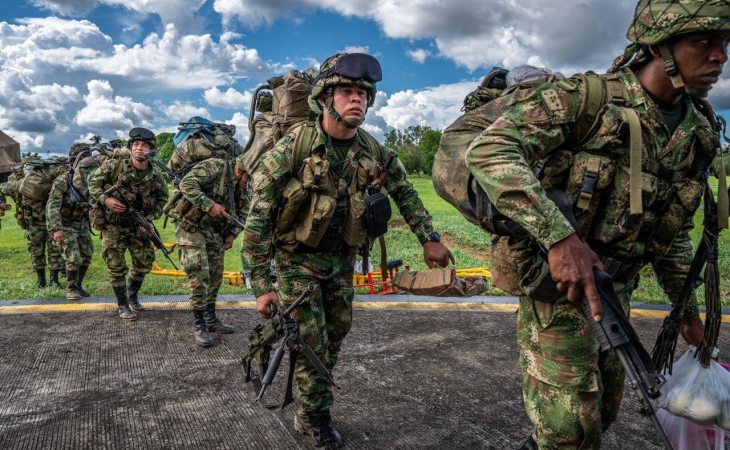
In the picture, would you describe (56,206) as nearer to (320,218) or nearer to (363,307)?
(363,307)

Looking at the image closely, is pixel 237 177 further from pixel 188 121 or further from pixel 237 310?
pixel 237 310

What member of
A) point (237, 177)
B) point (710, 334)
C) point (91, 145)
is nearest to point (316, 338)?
point (710, 334)

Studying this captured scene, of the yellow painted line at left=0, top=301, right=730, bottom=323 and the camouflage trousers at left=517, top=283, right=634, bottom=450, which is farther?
the yellow painted line at left=0, top=301, right=730, bottom=323

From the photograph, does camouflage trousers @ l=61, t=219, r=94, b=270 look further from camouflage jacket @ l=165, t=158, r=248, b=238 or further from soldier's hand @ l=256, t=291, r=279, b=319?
soldier's hand @ l=256, t=291, r=279, b=319

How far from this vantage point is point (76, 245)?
7332mm

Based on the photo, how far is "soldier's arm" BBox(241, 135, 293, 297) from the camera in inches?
118

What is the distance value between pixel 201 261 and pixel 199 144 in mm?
1243

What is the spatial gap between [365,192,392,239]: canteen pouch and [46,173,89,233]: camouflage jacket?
18.9 feet

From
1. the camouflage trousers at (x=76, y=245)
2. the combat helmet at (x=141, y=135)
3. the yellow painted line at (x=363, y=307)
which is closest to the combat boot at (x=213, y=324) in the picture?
the yellow painted line at (x=363, y=307)

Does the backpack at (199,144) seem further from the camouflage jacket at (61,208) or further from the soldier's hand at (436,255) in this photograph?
the soldier's hand at (436,255)

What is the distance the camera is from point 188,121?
585 cm

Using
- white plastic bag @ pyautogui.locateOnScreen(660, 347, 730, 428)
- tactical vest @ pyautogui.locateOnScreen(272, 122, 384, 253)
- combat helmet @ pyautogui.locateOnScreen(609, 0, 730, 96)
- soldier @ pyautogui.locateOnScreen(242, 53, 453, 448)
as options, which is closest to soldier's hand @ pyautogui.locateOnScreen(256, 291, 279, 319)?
soldier @ pyautogui.locateOnScreen(242, 53, 453, 448)

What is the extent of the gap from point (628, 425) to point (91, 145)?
25.4 ft

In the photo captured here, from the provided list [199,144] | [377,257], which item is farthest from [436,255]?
[377,257]
